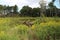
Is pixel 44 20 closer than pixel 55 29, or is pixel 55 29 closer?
pixel 55 29

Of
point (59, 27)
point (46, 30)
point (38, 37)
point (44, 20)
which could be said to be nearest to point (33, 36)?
point (38, 37)

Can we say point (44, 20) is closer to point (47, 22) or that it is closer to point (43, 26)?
point (47, 22)

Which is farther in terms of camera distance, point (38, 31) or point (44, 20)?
point (44, 20)

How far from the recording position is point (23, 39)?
659 centimetres

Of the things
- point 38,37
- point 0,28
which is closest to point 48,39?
point 38,37

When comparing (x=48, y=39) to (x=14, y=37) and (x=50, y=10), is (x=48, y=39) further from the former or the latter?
(x=50, y=10)

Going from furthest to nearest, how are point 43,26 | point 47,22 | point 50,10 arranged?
point 50,10 < point 47,22 < point 43,26

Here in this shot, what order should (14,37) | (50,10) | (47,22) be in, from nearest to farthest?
(14,37) < (47,22) < (50,10)

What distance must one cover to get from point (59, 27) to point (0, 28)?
2.39m

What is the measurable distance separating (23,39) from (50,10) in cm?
733

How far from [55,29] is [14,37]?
111 inches

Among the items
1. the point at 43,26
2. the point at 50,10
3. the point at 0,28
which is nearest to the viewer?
the point at 0,28

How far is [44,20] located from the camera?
928 centimetres

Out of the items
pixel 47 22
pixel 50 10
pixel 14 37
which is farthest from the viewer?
pixel 50 10
